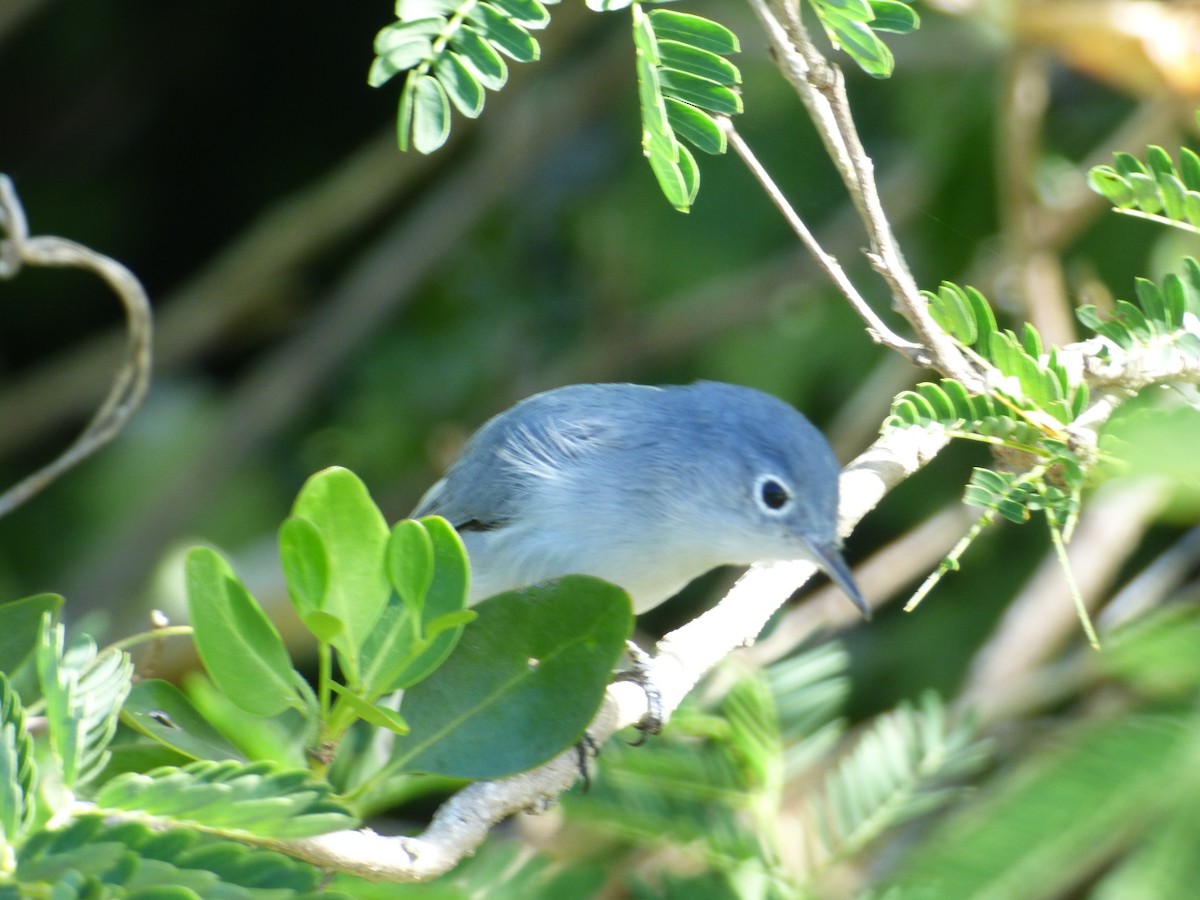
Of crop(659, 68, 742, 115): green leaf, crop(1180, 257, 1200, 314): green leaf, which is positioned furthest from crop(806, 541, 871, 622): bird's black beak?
crop(659, 68, 742, 115): green leaf

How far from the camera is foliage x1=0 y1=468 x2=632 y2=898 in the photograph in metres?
1.03

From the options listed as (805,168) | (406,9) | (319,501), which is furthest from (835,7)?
(805,168)

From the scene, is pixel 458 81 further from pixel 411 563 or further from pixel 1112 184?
pixel 1112 184

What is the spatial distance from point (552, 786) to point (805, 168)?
105 inches

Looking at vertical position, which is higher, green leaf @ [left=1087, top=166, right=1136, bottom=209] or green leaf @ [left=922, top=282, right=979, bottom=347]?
green leaf @ [left=1087, top=166, right=1136, bottom=209]

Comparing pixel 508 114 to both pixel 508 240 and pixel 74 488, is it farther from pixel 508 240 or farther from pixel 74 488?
pixel 74 488

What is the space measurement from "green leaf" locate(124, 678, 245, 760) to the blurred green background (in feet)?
7.31

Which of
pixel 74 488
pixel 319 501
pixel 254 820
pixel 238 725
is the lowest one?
pixel 74 488

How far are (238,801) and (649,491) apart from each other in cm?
127

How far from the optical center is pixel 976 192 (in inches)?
149

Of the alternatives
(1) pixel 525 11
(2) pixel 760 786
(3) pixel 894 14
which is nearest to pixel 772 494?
(2) pixel 760 786

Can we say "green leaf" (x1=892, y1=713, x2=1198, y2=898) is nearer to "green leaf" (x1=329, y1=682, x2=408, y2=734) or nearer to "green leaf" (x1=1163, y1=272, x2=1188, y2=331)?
"green leaf" (x1=1163, y1=272, x2=1188, y2=331)

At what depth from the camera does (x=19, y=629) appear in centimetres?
142

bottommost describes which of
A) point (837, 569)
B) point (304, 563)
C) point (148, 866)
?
point (837, 569)
